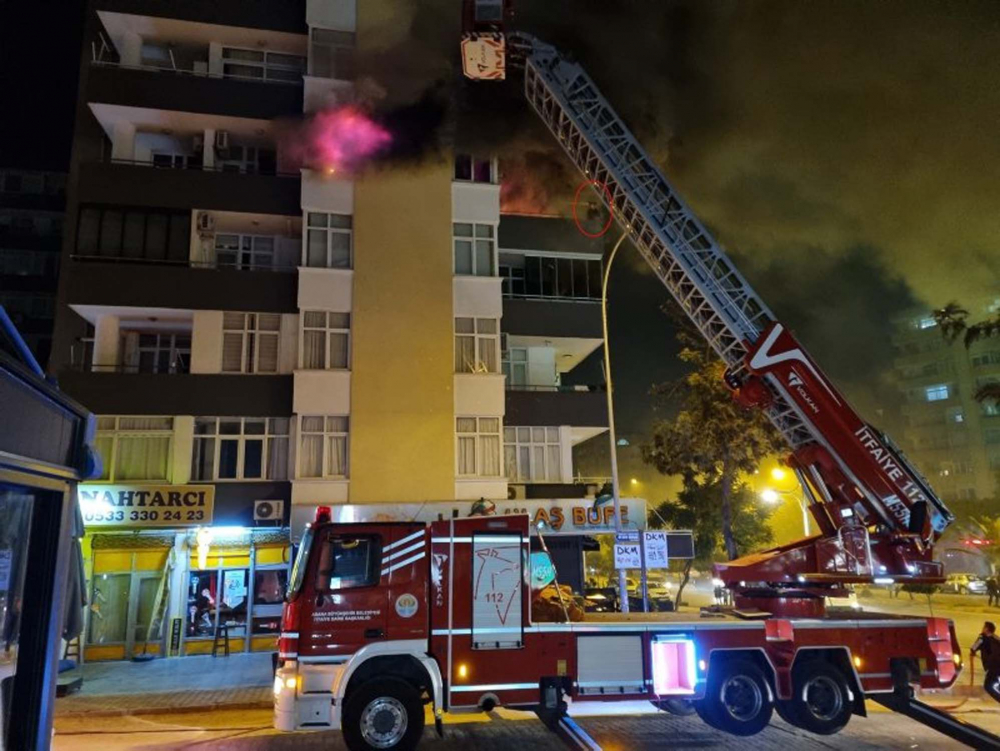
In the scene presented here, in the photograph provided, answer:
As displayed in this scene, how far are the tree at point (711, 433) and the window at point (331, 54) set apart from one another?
547 inches

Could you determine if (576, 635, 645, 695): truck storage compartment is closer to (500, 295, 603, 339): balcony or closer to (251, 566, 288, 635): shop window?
(251, 566, 288, 635): shop window

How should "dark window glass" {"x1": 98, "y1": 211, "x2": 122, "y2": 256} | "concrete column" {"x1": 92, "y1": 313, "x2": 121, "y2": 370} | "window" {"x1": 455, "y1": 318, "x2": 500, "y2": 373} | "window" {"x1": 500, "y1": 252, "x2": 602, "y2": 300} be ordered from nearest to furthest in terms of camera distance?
"dark window glass" {"x1": 98, "y1": 211, "x2": 122, "y2": 256} → "concrete column" {"x1": 92, "y1": 313, "x2": 121, "y2": 370} → "window" {"x1": 455, "y1": 318, "x2": 500, "y2": 373} → "window" {"x1": 500, "y1": 252, "x2": 602, "y2": 300}

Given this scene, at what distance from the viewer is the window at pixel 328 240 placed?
1958 centimetres

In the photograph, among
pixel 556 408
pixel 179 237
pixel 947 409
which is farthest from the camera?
pixel 947 409

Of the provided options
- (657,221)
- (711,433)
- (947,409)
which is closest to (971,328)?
(711,433)

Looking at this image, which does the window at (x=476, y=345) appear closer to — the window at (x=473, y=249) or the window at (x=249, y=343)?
the window at (x=473, y=249)

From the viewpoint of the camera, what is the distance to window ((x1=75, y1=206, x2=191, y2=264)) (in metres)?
18.8

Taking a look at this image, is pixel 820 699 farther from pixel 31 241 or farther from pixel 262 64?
pixel 31 241

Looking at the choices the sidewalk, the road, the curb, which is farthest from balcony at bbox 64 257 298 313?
the road

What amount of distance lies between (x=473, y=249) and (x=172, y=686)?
13.2 meters

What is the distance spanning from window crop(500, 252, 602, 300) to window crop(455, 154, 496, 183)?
2360 mm

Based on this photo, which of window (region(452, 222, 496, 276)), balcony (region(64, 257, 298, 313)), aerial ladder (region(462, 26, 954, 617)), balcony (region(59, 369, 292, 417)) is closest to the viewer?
aerial ladder (region(462, 26, 954, 617))

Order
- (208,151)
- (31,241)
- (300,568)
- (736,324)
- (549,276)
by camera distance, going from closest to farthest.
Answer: (300,568), (736,324), (208,151), (549,276), (31,241)

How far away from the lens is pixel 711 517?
31.0 m
